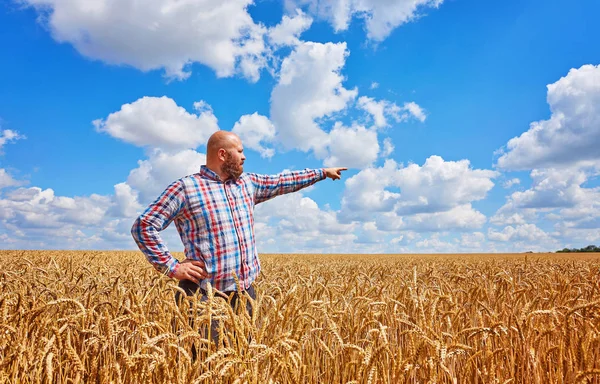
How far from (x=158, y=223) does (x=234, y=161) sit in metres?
0.85

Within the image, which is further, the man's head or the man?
the man's head

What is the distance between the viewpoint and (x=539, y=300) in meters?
4.48

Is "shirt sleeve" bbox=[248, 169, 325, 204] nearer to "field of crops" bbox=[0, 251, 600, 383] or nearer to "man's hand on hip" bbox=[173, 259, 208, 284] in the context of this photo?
"field of crops" bbox=[0, 251, 600, 383]

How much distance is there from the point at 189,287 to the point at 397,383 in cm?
Answer: 213

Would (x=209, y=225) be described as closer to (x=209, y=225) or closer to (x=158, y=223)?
(x=209, y=225)

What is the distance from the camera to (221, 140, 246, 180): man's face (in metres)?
3.84

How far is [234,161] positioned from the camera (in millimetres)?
3854

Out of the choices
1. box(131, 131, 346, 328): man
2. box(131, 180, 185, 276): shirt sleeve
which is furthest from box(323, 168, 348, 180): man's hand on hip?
box(131, 180, 185, 276): shirt sleeve

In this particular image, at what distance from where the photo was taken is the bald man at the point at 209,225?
368 cm

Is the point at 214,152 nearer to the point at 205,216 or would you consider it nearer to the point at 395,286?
the point at 205,216

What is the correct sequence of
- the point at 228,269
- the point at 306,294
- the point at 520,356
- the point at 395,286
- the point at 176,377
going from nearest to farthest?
the point at 176,377
the point at 520,356
the point at 228,269
the point at 306,294
the point at 395,286

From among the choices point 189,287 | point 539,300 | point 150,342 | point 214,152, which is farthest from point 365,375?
point 539,300

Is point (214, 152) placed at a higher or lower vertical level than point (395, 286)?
higher

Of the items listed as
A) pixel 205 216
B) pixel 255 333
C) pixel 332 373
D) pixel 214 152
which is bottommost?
pixel 332 373
